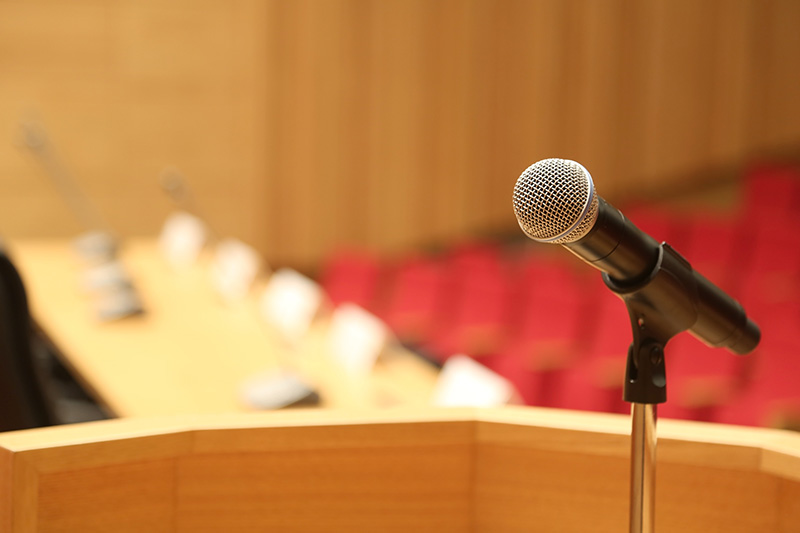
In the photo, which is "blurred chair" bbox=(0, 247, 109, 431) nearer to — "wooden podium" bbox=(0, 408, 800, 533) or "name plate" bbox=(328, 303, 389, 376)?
"wooden podium" bbox=(0, 408, 800, 533)

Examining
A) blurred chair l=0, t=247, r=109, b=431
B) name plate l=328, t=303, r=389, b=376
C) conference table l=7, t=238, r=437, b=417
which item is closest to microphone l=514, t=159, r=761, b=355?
blurred chair l=0, t=247, r=109, b=431

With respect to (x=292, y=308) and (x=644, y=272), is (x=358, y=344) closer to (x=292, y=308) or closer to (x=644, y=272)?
(x=292, y=308)

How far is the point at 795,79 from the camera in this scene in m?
3.98

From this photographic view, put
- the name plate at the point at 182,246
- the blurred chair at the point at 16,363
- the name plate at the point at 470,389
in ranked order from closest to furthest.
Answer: the blurred chair at the point at 16,363
the name plate at the point at 470,389
the name plate at the point at 182,246

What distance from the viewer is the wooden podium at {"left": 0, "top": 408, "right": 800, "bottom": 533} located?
20.2 inches

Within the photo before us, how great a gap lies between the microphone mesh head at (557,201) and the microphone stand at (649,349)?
2.4 inches

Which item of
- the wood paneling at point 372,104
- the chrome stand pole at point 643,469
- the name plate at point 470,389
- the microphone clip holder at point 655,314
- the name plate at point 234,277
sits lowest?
the chrome stand pole at point 643,469

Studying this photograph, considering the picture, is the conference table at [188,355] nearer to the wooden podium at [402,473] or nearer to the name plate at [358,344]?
the name plate at [358,344]

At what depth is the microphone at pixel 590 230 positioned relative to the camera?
408 millimetres

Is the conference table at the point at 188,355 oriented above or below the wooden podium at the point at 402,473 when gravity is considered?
above

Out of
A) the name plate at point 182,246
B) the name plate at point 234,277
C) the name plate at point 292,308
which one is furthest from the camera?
the name plate at point 182,246

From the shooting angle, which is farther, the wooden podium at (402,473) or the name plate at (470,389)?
the name plate at (470,389)

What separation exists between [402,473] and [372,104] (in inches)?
123

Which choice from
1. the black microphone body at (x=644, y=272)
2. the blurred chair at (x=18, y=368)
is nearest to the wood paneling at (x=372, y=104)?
the blurred chair at (x=18, y=368)
